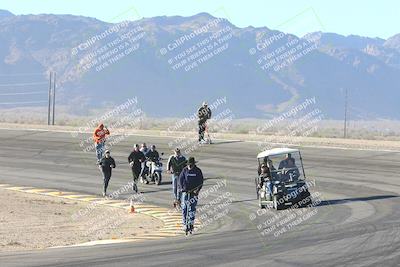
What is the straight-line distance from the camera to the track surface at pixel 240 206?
13547 mm

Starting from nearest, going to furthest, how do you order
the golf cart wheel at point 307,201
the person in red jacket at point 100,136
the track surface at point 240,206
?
the track surface at point 240,206 < the golf cart wheel at point 307,201 < the person in red jacket at point 100,136

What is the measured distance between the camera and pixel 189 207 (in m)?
18.2

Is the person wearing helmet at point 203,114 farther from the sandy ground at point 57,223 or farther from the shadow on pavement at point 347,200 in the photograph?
the shadow on pavement at point 347,200

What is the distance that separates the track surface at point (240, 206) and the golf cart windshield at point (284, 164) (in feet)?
3.77

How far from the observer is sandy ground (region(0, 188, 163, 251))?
58.1 feet

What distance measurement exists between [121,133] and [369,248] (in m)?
32.4

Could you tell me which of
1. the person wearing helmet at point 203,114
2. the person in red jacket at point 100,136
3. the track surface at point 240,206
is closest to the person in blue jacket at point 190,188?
the track surface at point 240,206

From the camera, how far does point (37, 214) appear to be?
869 inches

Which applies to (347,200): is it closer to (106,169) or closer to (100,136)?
(106,169)

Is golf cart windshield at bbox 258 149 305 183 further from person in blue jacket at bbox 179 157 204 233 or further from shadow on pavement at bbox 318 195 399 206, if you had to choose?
person in blue jacket at bbox 179 157 204 233

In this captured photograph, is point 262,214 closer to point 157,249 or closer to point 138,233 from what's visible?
point 138,233

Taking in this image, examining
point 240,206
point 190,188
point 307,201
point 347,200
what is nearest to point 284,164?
point 307,201

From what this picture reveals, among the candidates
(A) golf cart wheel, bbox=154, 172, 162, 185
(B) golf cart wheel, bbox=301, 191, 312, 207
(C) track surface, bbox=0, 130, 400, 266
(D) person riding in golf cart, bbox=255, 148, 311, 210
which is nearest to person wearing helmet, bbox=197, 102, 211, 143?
(C) track surface, bbox=0, 130, 400, 266

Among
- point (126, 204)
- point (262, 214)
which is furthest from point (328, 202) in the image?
point (126, 204)
